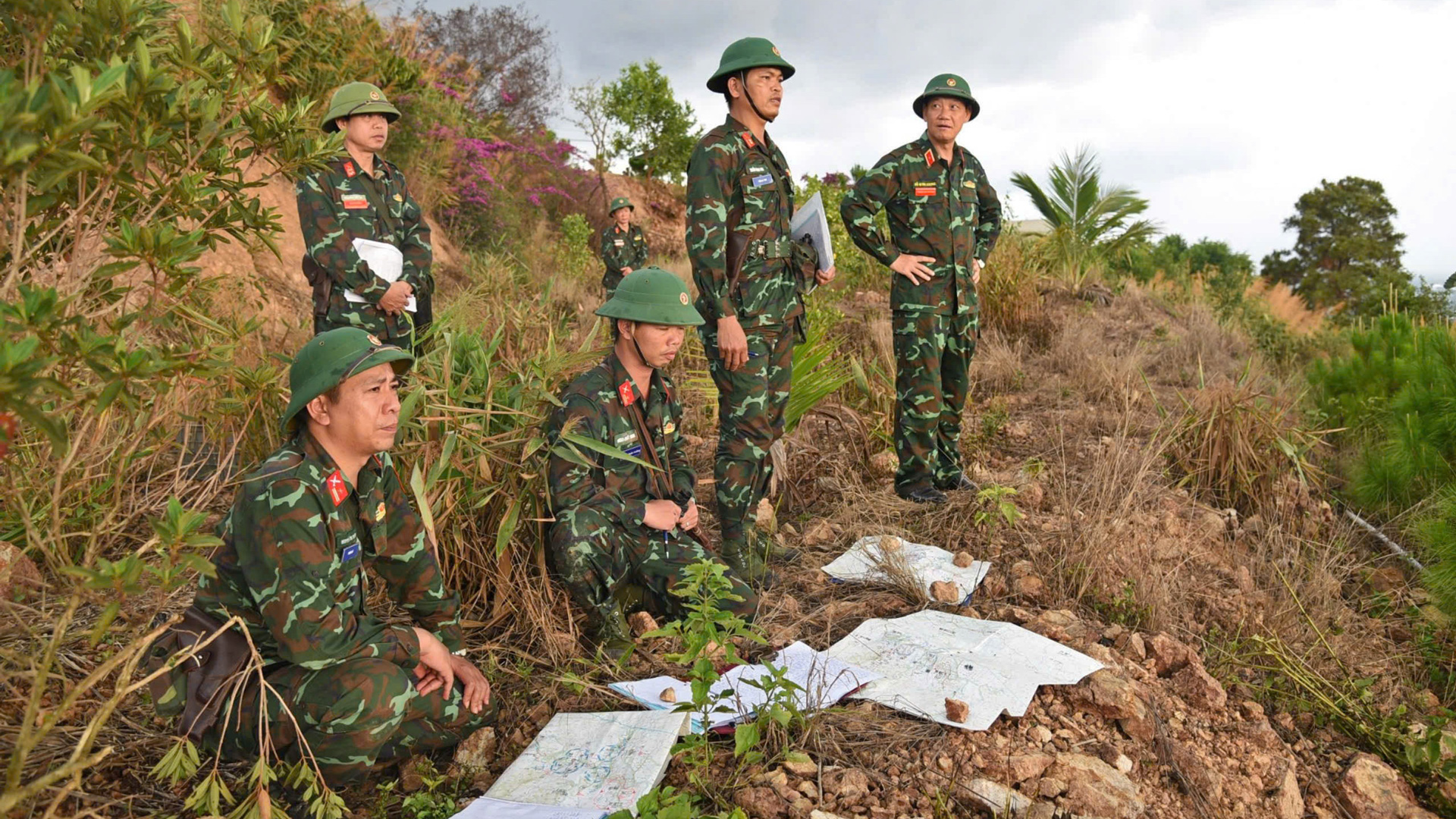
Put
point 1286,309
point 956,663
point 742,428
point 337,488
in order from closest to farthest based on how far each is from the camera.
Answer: point 337,488, point 956,663, point 742,428, point 1286,309

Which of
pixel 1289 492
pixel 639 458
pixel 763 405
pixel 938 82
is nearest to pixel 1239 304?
pixel 1289 492

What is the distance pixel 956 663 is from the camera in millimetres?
2727

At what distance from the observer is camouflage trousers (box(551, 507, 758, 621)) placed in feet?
9.55

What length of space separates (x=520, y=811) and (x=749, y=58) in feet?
8.72

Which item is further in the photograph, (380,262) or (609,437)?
A: (380,262)

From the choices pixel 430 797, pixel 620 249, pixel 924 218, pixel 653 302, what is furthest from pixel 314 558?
Answer: pixel 620 249

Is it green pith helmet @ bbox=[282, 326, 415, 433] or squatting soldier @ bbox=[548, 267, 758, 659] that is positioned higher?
green pith helmet @ bbox=[282, 326, 415, 433]

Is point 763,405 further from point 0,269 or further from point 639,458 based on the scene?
point 0,269

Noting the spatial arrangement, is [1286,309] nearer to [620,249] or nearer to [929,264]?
[620,249]

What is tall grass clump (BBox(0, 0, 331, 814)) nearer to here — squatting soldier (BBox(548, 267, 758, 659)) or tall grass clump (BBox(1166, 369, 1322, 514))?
squatting soldier (BBox(548, 267, 758, 659))

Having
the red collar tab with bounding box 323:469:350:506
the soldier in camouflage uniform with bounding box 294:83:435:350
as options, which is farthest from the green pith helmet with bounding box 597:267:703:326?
the soldier in camouflage uniform with bounding box 294:83:435:350

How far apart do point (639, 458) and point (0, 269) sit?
67.2 inches

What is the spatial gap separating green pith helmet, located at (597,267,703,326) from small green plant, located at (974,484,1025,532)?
57.0 inches

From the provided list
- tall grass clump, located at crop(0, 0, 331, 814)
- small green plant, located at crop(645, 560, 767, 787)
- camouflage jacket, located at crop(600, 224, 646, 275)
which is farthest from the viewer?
camouflage jacket, located at crop(600, 224, 646, 275)
